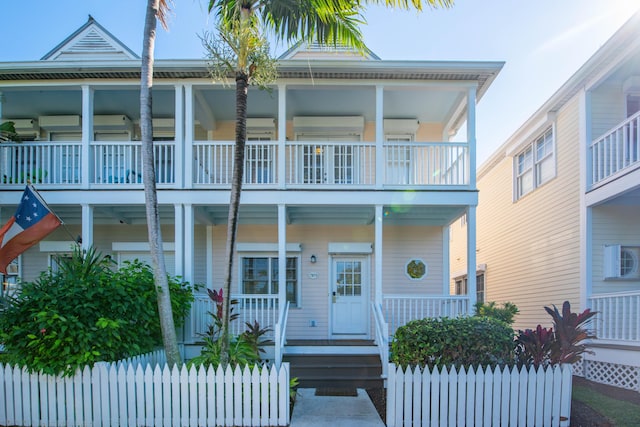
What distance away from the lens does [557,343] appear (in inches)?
255

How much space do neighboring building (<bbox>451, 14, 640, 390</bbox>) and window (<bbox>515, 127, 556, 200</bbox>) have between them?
1.2 inches

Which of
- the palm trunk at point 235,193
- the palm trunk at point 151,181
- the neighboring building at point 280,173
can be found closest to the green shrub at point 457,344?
the neighboring building at point 280,173

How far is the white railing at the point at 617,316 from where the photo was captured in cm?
782

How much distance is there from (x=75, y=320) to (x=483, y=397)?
18.5 feet

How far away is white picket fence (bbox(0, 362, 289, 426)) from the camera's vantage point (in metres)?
6.18

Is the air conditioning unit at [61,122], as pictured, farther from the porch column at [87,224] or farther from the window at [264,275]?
the window at [264,275]

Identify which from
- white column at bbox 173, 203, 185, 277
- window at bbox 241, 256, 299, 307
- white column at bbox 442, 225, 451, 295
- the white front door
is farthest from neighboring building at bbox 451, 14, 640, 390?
white column at bbox 173, 203, 185, 277

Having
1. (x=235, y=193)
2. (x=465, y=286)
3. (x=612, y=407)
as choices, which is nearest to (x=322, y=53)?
(x=235, y=193)

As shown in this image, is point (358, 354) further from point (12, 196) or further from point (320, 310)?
point (12, 196)

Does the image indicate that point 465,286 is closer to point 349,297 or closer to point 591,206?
point 349,297

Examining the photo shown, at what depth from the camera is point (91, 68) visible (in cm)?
889

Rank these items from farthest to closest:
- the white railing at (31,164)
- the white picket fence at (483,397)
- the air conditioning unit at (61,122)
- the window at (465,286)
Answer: the window at (465,286) < the air conditioning unit at (61,122) < the white railing at (31,164) < the white picket fence at (483,397)

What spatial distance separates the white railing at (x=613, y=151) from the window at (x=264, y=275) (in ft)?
22.6

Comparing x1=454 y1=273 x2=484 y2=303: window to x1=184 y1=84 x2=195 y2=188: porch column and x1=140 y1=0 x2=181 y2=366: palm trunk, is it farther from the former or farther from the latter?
x1=140 y1=0 x2=181 y2=366: palm trunk
